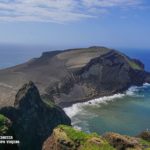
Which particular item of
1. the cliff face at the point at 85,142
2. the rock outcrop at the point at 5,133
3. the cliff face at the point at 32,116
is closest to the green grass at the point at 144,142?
the cliff face at the point at 85,142

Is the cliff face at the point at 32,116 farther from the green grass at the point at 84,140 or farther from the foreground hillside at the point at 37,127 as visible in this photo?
the green grass at the point at 84,140

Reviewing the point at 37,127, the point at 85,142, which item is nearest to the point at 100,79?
the point at 37,127

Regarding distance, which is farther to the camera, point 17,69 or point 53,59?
point 53,59

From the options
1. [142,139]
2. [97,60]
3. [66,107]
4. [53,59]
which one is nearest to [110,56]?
[97,60]

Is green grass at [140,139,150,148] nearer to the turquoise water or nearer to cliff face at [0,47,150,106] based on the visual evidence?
the turquoise water

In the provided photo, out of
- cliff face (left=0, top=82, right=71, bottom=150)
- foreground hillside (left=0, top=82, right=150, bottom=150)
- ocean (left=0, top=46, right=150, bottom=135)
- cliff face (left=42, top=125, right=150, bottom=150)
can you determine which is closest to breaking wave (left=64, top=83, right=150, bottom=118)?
ocean (left=0, top=46, right=150, bottom=135)

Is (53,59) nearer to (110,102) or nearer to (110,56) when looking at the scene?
(110,56)
